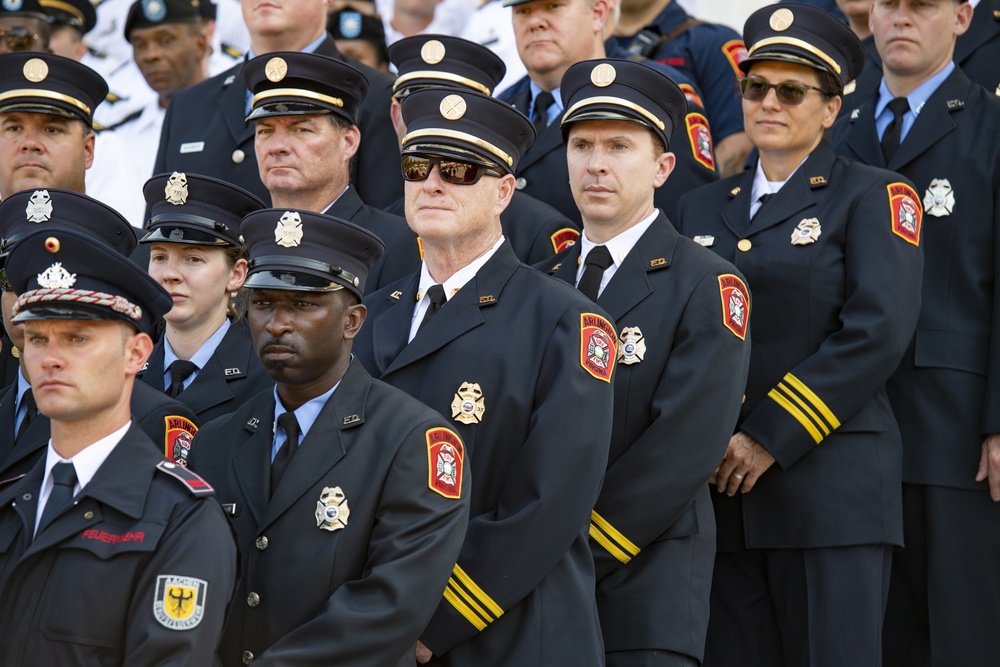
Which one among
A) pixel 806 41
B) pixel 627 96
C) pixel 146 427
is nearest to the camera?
pixel 146 427

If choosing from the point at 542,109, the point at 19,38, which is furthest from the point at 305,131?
the point at 19,38

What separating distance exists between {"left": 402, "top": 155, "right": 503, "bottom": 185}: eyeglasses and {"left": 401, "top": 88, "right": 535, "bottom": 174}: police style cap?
0.08 ft

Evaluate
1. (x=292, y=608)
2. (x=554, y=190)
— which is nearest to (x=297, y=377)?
(x=292, y=608)

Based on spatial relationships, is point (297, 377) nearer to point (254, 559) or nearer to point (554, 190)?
point (254, 559)

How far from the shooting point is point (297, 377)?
4.21 meters

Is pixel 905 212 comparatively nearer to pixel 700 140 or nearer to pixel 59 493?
pixel 700 140

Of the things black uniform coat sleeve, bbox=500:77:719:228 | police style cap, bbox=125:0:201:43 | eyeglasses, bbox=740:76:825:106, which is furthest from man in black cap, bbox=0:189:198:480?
police style cap, bbox=125:0:201:43

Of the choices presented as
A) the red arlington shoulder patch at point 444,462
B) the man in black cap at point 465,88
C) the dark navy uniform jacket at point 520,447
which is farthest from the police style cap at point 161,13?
the red arlington shoulder patch at point 444,462

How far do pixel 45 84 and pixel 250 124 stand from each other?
95cm

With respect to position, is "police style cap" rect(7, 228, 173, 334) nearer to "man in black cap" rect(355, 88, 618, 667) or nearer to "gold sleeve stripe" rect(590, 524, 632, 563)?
"man in black cap" rect(355, 88, 618, 667)

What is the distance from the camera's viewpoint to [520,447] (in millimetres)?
4559

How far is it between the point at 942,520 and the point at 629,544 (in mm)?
1471

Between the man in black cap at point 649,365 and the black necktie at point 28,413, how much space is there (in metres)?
1.83

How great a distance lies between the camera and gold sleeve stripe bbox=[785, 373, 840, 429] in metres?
5.38
